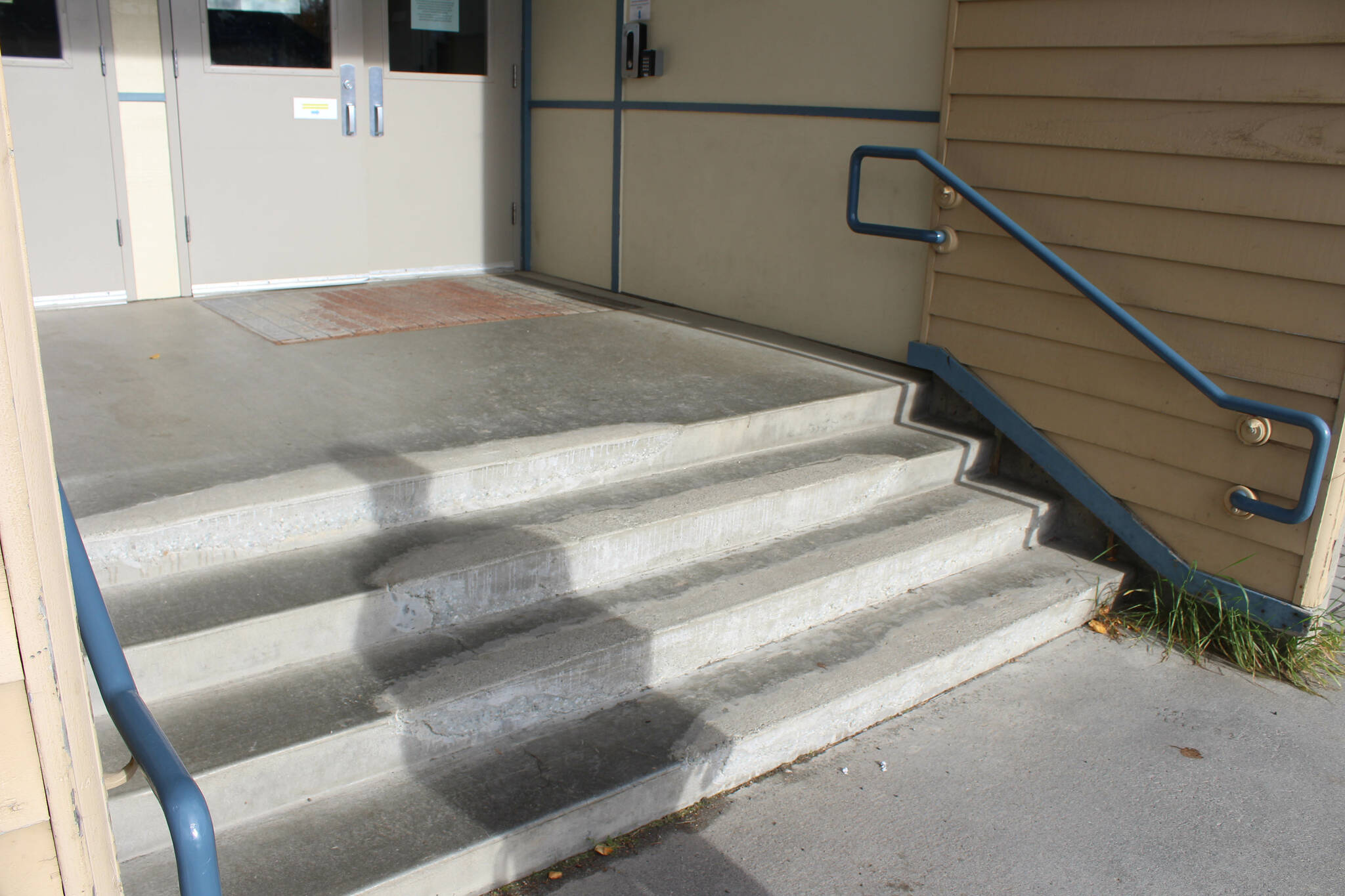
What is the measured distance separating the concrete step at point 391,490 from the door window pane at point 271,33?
3.43m

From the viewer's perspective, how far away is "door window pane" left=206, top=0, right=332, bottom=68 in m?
5.55

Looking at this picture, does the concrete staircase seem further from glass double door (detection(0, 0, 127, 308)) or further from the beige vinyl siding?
glass double door (detection(0, 0, 127, 308))

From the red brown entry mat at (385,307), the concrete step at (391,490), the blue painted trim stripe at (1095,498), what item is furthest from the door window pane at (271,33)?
the blue painted trim stripe at (1095,498)

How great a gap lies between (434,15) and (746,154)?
92.0 inches

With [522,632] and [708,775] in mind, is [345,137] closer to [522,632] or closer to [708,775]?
[522,632]

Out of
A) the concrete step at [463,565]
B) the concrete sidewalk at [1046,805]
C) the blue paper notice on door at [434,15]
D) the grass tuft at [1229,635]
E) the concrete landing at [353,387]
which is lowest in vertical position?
the concrete sidewalk at [1046,805]

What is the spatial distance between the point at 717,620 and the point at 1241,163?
91.5 inches

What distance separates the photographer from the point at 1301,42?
128 inches

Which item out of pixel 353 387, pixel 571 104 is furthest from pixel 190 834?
pixel 571 104

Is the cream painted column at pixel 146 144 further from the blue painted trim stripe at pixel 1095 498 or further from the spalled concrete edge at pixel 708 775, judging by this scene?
the spalled concrete edge at pixel 708 775

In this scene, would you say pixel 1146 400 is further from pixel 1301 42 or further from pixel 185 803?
pixel 185 803

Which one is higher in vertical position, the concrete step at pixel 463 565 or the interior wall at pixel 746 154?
the interior wall at pixel 746 154

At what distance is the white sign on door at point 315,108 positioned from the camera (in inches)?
231

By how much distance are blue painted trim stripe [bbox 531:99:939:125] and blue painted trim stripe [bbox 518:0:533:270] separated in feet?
0.32
